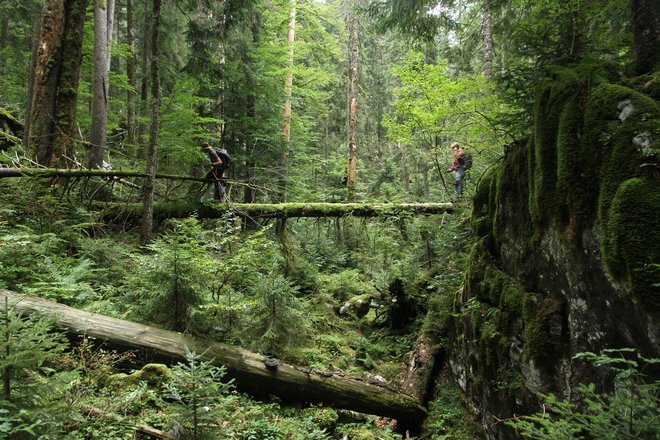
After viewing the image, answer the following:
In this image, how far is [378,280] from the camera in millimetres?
10484

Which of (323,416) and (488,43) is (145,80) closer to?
(488,43)

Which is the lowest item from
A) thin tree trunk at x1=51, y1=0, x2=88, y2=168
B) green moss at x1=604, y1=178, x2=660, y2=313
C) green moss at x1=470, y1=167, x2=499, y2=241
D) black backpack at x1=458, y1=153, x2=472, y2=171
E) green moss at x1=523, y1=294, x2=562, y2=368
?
green moss at x1=523, y1=294, x2=562, y2=368

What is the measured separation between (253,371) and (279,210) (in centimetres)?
594

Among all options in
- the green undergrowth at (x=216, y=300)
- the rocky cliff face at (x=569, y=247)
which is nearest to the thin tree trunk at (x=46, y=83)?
the green undergrowth at (x=216, y=300)

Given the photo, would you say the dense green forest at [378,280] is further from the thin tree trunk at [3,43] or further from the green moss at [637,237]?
the thin tree trunk at [3,43]

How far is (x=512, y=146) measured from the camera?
5020 mm

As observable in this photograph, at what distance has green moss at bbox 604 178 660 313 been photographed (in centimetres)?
251

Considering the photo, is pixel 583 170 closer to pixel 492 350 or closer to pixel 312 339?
pixel 492 350

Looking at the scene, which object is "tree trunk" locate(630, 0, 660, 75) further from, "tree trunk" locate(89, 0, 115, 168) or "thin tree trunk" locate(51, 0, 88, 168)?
"tree trunk" locate(89, 0, 115, 168)

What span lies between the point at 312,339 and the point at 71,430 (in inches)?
198

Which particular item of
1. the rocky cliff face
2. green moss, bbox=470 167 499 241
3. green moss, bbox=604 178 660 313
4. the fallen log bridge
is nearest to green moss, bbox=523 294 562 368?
the rocky cliff face

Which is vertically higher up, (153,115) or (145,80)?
(145,80)

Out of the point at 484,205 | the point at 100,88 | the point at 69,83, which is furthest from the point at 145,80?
the point at 484,205

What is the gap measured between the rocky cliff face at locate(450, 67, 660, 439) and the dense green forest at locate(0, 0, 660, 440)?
0.02 m
